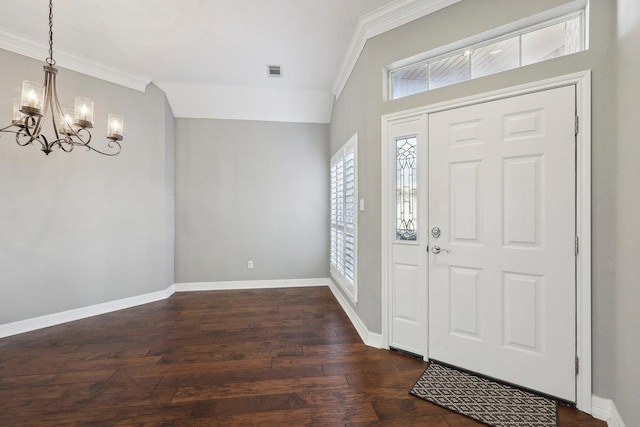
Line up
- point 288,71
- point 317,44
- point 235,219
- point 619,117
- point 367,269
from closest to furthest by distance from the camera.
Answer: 1. point 619,117
2. point 367,269
3. point 317,44
4. point 288,71
5. point 235,219

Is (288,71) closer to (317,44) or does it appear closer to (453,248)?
(317,44)

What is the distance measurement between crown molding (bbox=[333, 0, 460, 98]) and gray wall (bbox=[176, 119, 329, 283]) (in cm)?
197

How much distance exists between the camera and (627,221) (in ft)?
4.83

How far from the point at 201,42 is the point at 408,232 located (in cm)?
298

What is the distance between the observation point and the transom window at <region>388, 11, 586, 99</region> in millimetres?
1808

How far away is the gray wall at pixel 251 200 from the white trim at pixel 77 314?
56 cm

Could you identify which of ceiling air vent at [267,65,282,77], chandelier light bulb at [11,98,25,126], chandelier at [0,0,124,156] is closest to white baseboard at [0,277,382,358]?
chandelier at [0,0,124,156]

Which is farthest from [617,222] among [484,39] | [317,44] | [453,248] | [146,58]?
[146,58]

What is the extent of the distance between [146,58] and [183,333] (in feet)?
10.7

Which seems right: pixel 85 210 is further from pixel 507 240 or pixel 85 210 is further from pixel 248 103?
pixel 507 240

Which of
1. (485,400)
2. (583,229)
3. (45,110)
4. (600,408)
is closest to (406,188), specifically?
(583,229)

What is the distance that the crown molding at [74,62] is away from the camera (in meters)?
2.81

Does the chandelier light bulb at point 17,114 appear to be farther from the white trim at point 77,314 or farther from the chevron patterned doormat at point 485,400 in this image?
the chevron patterned doormat at point 485,400

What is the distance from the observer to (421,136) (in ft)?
7.51
